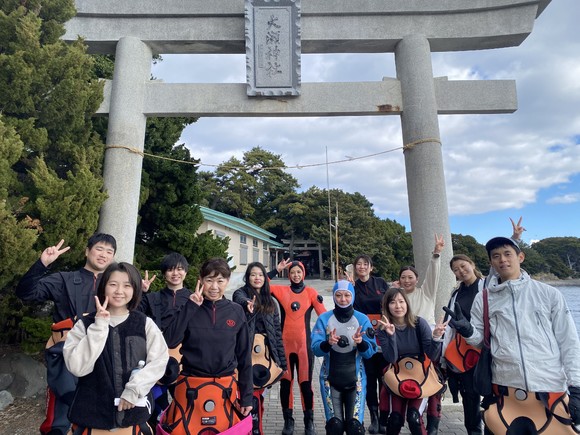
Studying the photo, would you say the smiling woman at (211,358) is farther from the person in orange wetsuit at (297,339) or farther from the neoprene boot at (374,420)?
A: the neoprene boot at (374,420)

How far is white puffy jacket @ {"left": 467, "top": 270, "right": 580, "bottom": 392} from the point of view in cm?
223

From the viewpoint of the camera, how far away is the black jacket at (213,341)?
96.7 inches

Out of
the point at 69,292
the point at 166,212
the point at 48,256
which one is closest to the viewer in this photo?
the point at 48,256

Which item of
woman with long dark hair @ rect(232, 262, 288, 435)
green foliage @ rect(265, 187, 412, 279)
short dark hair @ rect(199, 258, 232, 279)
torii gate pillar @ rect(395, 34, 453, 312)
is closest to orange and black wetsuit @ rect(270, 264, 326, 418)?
woman with long dark hair @ rect(232, 262, 288, 435)

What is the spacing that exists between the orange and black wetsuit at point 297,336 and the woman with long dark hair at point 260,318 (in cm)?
26

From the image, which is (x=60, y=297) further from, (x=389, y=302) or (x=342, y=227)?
(x=342, y=227)

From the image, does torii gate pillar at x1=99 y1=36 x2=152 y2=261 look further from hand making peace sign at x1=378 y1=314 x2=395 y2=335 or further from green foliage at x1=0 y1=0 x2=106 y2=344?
hand making peace sign at x1=378 y1=314 x2=395 y2=335

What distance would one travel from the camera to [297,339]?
3.94m

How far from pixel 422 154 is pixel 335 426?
14.8ft

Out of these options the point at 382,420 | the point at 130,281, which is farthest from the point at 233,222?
the point at 130,281

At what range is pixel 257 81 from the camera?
626 centimetres

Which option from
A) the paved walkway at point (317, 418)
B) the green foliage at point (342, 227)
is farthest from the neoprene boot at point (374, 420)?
the green foliage at point (342, 227)

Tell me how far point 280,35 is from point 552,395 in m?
6.30

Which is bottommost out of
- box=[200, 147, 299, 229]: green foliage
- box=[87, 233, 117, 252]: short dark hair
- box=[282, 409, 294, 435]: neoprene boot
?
box=[282, 409, 294, 435]: neoprene boot
